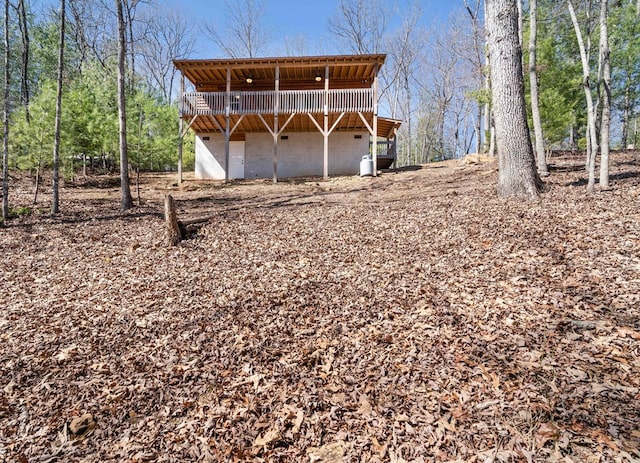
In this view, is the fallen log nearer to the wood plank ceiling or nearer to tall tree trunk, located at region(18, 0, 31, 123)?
the wood plank ceiling

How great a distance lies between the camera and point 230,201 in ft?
31.2

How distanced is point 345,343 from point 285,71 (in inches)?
582

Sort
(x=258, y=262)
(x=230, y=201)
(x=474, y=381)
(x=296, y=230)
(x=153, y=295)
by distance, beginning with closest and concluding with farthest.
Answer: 1. (x=474, y=381)
2. (x=153, y=295)
3. (x=258, y=262)
4. (x=296, y=230)
5. (x=230, y=201)

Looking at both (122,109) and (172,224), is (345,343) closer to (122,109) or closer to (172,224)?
(172,224)

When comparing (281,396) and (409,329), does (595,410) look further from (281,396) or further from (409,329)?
(281,396)

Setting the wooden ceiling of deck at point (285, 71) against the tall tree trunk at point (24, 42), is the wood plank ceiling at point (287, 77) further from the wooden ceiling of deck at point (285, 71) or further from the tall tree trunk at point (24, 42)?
the tall tree trunk at point (24, 42)

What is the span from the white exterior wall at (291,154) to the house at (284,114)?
47mm

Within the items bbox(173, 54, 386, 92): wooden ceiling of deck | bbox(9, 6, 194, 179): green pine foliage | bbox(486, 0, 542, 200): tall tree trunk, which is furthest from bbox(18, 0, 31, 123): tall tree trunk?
bbox(486, 0, 542, 200): tall tree trunk

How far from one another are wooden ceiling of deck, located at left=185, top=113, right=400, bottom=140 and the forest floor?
33.0 feet

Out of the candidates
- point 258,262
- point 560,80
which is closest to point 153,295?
point 258,262

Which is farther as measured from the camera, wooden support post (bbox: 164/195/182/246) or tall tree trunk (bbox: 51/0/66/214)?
tall tree trunk (bbox: 51/0/66/214)

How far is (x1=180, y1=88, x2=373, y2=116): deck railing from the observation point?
13.5 metres

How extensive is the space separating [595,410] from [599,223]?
3420 mm

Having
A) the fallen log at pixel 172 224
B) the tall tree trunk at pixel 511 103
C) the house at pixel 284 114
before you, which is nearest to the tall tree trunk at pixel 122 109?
the fallen log at pixel 172 224
